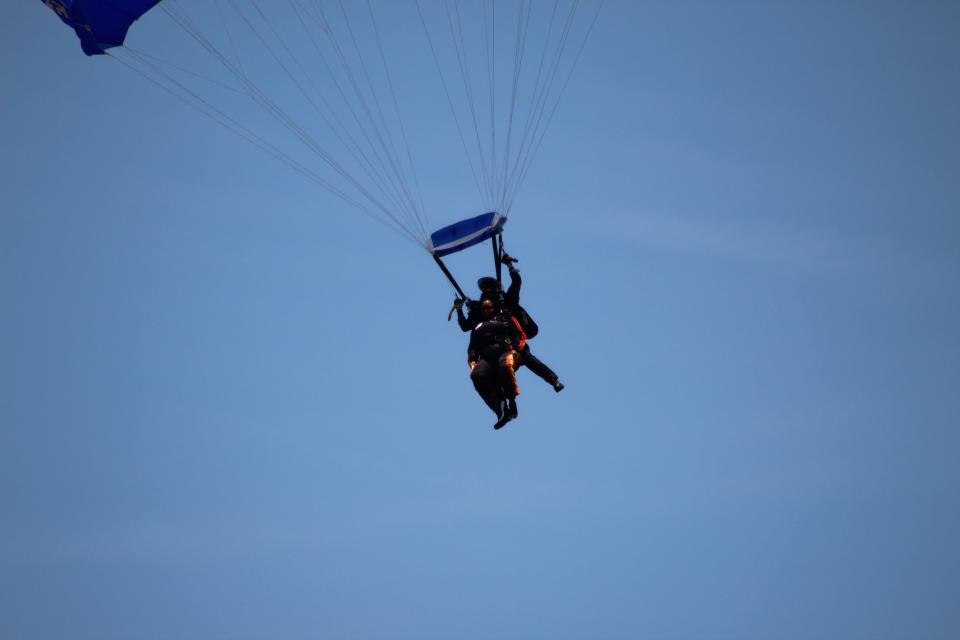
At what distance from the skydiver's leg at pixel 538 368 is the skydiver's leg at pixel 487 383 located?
0.56 meters

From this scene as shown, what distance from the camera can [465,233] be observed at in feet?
88.0

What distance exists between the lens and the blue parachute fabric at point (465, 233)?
26516 mm

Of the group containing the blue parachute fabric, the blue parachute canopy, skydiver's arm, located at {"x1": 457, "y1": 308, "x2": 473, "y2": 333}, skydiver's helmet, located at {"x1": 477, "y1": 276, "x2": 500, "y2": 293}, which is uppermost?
the blue parachute canopy

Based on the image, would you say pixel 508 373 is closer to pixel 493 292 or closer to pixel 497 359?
pixel 497 359

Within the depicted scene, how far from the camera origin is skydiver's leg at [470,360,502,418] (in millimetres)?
26062

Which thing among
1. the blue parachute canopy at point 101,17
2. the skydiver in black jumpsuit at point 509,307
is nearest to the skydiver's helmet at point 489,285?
the skydiver in black jumpsuit at point 509,307

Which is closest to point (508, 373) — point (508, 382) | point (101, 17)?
point (508, 382)

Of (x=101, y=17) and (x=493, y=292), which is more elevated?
(x=101, y=17)

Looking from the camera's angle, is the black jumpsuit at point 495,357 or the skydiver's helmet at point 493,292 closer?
the black jumpsuit at point 495,357

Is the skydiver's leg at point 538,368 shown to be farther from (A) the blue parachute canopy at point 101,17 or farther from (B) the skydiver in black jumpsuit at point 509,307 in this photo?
(A) the blue parachute canopy at point 101,17

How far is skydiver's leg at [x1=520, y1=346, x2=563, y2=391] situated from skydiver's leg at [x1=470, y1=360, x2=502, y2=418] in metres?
0.56

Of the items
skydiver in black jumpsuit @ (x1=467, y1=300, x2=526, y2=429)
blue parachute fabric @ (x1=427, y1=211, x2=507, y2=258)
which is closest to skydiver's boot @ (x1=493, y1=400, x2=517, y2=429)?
skydiver in black jumpsuit @ (x1=467, y1=300, x2=526, y2=429)

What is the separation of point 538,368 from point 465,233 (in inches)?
88.5

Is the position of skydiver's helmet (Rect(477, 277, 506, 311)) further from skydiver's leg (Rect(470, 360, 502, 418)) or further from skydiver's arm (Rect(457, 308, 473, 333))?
skydiver's leg (Rect(470, 360, 502, 418))
